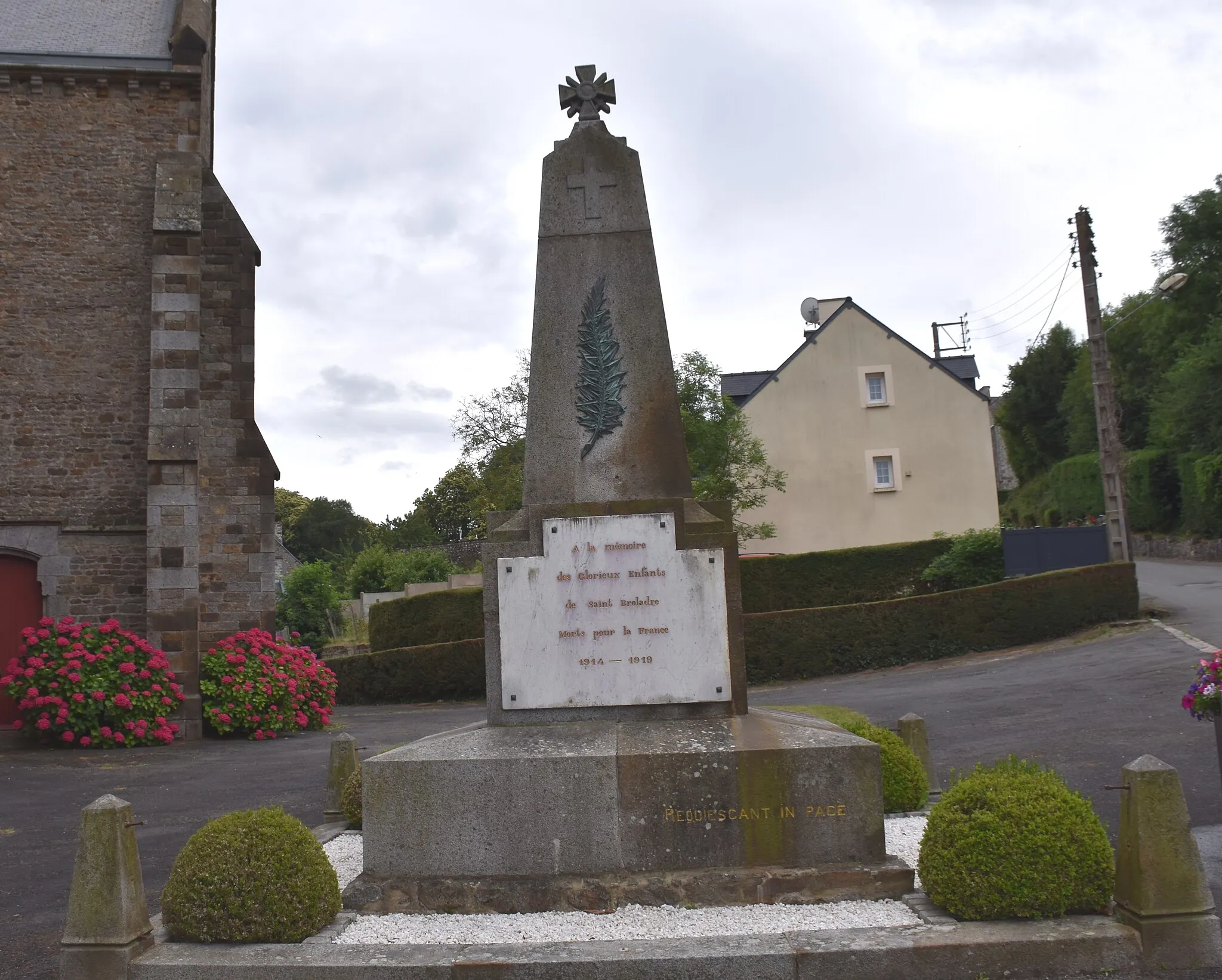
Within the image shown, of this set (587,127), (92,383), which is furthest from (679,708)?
(92,383)

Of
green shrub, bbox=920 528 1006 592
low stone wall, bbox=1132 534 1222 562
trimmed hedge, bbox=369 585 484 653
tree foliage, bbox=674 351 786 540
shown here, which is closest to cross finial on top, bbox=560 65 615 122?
trimmed hedge, bbox=369 585 484 653

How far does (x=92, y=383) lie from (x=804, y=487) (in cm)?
2340

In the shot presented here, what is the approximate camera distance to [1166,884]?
4.47 metres

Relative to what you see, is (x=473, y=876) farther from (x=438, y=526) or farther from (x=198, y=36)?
(x=438, y=526)

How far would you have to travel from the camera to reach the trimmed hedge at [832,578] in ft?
80.3

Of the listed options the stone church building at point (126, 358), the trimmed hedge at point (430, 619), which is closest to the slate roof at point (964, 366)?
the trimmed hedge at point (430, 619)

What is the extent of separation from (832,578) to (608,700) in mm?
19400

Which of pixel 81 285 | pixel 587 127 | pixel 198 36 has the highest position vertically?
pixel 198 36

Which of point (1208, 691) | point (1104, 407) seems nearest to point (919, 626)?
point (1104, 407)

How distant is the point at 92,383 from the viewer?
15.5 metres

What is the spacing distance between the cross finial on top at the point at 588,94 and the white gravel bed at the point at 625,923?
15.1 feet

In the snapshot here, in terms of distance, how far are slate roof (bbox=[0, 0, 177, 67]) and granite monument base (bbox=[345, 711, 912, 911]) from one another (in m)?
14.9

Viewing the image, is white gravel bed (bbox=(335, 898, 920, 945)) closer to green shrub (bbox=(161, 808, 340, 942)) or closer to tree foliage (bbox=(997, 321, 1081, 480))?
green shrub (bbox=(161, 808, 340, 942))

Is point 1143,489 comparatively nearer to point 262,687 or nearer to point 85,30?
point 262,687
